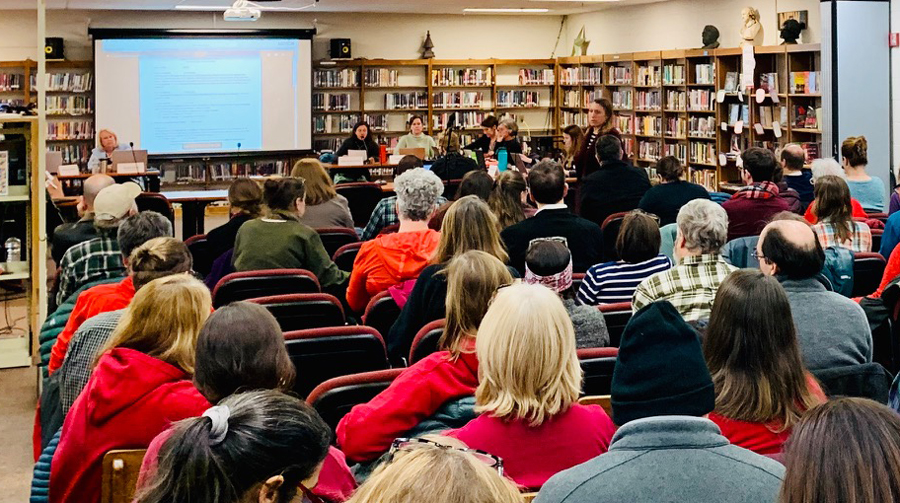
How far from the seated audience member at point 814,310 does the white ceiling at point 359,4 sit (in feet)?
33.6

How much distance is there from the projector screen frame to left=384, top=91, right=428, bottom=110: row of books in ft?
4.49

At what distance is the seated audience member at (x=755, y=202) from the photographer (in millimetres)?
6621

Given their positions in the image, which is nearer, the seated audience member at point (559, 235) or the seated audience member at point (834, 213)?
the seated audience member at point (559, 235)

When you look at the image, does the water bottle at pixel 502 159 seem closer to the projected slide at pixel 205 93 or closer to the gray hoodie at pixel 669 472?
the projected slide at pixel 205 93

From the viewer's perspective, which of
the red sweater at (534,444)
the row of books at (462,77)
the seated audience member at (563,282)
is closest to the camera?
the red sweater at (534,444)

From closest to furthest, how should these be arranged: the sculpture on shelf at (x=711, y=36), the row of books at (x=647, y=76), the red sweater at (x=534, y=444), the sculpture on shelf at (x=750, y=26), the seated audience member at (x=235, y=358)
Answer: the red sweater at (x=534, y=444) < the seated audience member at (x=235, y=358) < the sculpture on shelf at (x=750, y=26) < the sculpture on shelf at (x=711, y=36) < the row of books at (x=647, y=76)

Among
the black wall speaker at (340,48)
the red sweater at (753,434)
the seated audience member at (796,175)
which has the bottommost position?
the red sweater at (753,434)

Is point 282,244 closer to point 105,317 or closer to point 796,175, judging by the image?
point 105,317

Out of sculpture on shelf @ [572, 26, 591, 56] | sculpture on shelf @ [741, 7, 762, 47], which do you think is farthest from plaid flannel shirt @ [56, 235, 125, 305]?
sculpture on shelf @ [572, 26, 591, 56]

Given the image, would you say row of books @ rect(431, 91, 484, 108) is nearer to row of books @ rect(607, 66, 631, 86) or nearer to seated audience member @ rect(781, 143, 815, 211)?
row of books @ rect(607, 66, 631, 86)

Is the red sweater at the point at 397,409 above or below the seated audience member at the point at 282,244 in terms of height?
below

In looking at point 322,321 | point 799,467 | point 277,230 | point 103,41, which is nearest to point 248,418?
point 799,467

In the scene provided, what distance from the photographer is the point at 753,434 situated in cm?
264

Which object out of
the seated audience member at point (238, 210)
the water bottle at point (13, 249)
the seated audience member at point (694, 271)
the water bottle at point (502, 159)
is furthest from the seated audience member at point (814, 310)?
the water bottle at point (502, 159)
